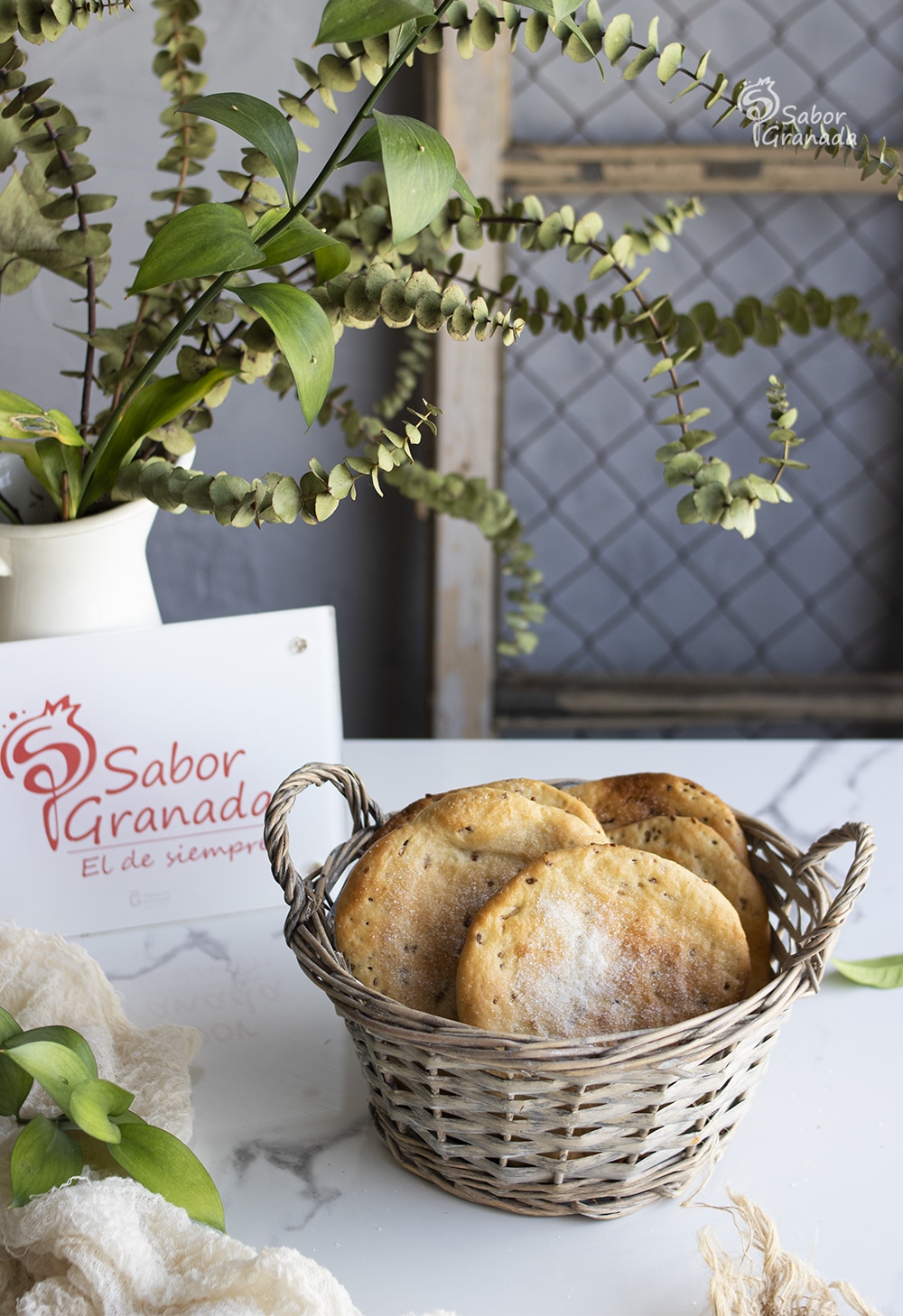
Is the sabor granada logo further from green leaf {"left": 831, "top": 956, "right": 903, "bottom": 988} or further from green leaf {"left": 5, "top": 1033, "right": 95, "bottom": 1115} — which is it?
green leaf {"left": 831, "top": 956, "right": 903, "bottom": 988}

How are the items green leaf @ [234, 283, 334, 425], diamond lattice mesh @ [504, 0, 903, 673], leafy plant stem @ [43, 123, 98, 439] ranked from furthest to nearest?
diamond lattice mesh @ [504, 0, 903, 673]
leafy plant stem @ [43, 123, 98, 439]
green leaf @ [234, 283, 334, 425]

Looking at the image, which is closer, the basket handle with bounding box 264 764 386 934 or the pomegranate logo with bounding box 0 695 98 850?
the basket handle with bounding box 264 764 386 934

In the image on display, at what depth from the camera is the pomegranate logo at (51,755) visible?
692mm

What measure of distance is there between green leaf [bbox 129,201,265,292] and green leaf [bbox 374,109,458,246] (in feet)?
0.33

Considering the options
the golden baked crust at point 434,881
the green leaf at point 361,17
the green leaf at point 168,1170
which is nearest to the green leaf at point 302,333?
the green leaf at point 361,17

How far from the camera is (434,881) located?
1.85 ft

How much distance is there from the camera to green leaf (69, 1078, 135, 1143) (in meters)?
0.44

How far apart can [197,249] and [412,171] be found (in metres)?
0.13

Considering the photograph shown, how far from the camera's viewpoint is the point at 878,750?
107 centimetres

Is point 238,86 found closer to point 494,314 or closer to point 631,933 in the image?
point 494,314

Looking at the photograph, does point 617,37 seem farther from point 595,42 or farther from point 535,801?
point 535,801

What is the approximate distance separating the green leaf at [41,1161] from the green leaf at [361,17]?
1.57 ft

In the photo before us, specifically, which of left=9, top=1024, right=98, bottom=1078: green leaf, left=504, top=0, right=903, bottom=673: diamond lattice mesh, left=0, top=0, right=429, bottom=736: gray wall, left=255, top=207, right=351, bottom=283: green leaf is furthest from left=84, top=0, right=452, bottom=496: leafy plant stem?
left=504, top=0, right=903, bottom=673: diamond lattice mesh

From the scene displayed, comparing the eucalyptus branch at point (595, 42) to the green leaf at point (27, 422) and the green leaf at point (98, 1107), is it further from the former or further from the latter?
the green leaf at point (98, 1107)
